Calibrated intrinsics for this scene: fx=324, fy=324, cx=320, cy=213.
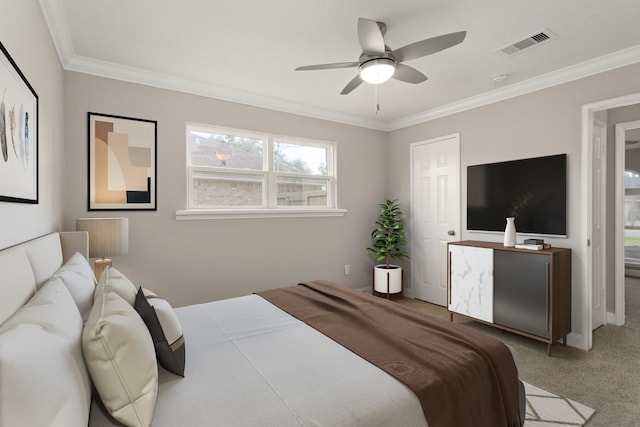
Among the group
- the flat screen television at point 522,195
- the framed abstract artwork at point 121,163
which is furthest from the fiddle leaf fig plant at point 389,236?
the framed abstract artwork at point 121,163

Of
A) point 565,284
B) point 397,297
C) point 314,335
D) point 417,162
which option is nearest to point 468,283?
point 565,284

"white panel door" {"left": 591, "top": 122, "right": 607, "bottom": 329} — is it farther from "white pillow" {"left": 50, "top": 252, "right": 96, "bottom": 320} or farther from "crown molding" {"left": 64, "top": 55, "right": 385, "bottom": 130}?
"white pillow" {"left": 50, "top": 252, "right": 96, "bottom": 320}

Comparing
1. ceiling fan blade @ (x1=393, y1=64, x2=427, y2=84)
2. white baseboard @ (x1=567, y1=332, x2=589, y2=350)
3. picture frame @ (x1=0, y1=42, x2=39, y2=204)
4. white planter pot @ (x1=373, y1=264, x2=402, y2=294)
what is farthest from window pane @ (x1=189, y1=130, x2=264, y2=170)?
white baseboard @ (x1=567, y1=332, x2=589, y2=350)

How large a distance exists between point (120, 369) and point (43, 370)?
282 mm

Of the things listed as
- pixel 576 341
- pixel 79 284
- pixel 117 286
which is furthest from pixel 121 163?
pixel 576 341

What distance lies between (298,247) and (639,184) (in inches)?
268

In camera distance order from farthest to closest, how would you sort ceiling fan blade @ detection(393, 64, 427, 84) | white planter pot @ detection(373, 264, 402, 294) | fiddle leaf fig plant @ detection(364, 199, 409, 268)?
fiddle leaf fig plant @ detection(364, 199, 409, 268)
white planter pot @ detection(373, 264, 402, 294)
ceiling fan blade @ detection(393, 64, 427, 84)

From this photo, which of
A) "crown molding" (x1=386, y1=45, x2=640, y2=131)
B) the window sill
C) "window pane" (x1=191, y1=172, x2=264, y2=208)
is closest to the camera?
"crown molding" (x1=386, y1=45, x2=640, y2=131)

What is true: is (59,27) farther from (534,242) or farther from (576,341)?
(576,341)

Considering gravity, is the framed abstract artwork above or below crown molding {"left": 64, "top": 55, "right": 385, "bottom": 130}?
below

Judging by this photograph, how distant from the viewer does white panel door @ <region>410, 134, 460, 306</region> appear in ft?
13.5

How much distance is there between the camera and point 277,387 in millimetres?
1209

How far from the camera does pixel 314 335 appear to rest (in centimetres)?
170

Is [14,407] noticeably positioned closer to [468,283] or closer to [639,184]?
[468,283]
